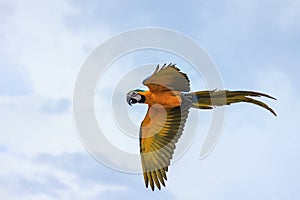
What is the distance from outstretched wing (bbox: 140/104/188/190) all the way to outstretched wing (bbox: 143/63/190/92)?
3.14 ft

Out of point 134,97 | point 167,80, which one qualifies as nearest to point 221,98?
point 167,80

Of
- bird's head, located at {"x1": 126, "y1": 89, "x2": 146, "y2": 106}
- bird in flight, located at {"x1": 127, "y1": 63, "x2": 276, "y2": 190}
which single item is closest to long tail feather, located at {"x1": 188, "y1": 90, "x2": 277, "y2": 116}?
bird in flight, located at {"x1": 127, "y1": 63, "x2": 276, "y2": 190}

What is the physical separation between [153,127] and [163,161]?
1.07 metres

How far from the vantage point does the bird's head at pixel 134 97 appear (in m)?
13.9

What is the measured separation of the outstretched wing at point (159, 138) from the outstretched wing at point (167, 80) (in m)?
0.96

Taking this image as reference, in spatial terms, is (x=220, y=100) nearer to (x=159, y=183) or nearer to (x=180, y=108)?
(x=180, y=108)

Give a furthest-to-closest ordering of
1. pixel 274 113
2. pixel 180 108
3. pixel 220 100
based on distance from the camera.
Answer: pixel 180 108 → pixel 220 100 → pixel 274 113

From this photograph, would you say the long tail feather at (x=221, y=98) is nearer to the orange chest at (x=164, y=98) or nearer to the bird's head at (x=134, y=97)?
the orange chest at (x=164, y=98)

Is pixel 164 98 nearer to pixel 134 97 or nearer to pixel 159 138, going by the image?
pixel 134 97

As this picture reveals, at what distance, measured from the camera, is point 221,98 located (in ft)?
46.0

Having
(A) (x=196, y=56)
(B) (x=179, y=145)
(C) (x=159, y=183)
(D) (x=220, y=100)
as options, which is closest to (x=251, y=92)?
(D) (x=220, y=100)

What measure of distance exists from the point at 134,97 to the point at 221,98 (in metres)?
2.37

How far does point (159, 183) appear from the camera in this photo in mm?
14852

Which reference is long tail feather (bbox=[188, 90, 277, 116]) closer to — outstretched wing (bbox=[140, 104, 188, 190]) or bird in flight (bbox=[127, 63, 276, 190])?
bird in flight (bbox=[127, 63, 276, 190])
